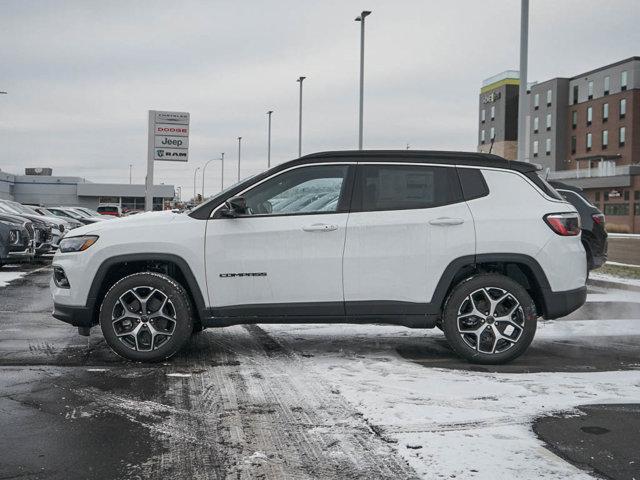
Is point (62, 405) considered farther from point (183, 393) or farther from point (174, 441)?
point (174, 441)

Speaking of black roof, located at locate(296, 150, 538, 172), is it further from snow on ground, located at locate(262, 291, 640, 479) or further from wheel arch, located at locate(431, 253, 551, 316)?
snow on ground, located at locate(262, 291, 640, 479)

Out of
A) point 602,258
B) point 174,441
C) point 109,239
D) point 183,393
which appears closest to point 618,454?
point 174,441

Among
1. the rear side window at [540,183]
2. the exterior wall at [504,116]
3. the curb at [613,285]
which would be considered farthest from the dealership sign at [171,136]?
the exterior wall at [504,116]

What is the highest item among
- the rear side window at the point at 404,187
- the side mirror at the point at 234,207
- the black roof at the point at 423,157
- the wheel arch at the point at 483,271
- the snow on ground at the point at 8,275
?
the black roof at the point at 423,157

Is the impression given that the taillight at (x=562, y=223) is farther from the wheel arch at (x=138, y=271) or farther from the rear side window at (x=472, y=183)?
the wheel arch at (x=138, y=271)

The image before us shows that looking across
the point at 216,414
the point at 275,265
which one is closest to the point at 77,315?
the point at 275,265

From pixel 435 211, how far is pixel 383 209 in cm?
46

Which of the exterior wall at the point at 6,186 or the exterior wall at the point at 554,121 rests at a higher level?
the exterior wall at the point at 554,121

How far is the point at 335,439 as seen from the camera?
3.98 metres

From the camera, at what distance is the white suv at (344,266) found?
5.88 m

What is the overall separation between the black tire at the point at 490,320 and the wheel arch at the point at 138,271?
222 cm

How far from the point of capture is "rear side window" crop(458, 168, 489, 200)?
19.8 ft

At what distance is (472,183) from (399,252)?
95 centimetres

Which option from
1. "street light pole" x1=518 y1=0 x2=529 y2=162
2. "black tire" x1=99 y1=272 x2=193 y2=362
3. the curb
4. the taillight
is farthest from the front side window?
"street light pole" x1=518 y1=0 x2=529 y2=162
